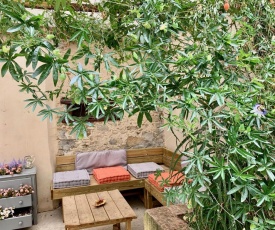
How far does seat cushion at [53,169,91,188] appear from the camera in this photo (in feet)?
12.8

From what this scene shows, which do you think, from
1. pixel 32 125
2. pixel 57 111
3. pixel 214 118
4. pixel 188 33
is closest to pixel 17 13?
pixel 57 111

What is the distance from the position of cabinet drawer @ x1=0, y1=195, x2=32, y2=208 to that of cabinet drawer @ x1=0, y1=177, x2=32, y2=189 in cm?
20

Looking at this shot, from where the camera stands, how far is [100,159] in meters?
4.73

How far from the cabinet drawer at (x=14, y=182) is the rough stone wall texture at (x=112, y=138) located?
942 millimetres

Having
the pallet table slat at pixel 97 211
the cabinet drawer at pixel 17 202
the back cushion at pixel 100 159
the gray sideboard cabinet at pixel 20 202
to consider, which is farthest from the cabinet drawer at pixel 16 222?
the back cushion at pixel 100 159

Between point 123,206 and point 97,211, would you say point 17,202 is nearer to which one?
point 97,211

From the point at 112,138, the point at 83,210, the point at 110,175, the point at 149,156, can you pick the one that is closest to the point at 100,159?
the point at 112,138

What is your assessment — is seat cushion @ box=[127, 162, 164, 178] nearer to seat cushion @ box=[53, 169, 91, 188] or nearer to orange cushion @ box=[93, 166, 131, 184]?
orange cushion @ box=[93, 166, 131, 184]

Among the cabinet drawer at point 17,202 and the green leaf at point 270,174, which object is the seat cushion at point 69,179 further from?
the green leaf at point 270,174

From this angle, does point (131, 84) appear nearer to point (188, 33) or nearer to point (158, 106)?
point (158, 106)

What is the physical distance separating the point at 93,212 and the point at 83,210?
14 cm

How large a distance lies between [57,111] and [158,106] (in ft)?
1.36

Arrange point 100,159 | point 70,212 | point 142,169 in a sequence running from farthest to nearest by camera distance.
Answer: point 100,159 → point 142,169 → point 70,212

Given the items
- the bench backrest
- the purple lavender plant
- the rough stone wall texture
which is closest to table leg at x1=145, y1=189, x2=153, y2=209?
the bench backrest
